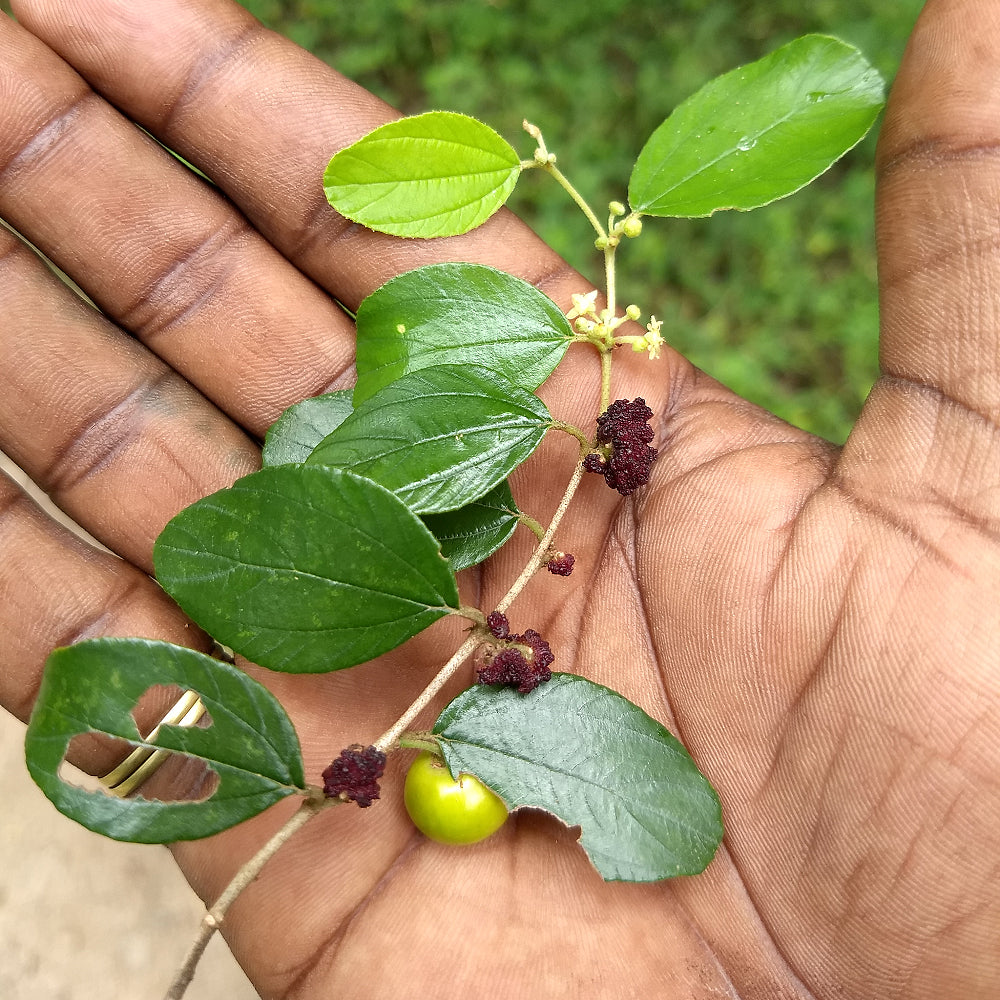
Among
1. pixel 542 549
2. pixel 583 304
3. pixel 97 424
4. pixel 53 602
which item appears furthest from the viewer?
pixel 97 424

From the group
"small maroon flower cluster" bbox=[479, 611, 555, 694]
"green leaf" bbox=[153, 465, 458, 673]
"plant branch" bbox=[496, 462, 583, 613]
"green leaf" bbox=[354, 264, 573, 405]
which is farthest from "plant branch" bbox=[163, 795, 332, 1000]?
"green leaf" bbox=[354, 264, 573, 405]


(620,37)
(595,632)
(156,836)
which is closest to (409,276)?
(595,632)

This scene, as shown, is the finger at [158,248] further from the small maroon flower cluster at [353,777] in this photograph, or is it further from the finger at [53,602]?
the small maroon flower cluster at [353,777]

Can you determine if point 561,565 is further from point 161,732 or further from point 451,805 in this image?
point 161,732

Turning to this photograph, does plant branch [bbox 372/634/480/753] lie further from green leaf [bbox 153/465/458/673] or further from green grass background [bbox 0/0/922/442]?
green grass background [bbox 0/0/922/442]

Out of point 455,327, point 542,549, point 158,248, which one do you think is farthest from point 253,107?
point 542,549

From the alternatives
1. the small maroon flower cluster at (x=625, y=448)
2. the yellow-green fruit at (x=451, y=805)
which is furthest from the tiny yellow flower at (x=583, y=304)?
the yellow-green fruit at (x=451, y=805)
